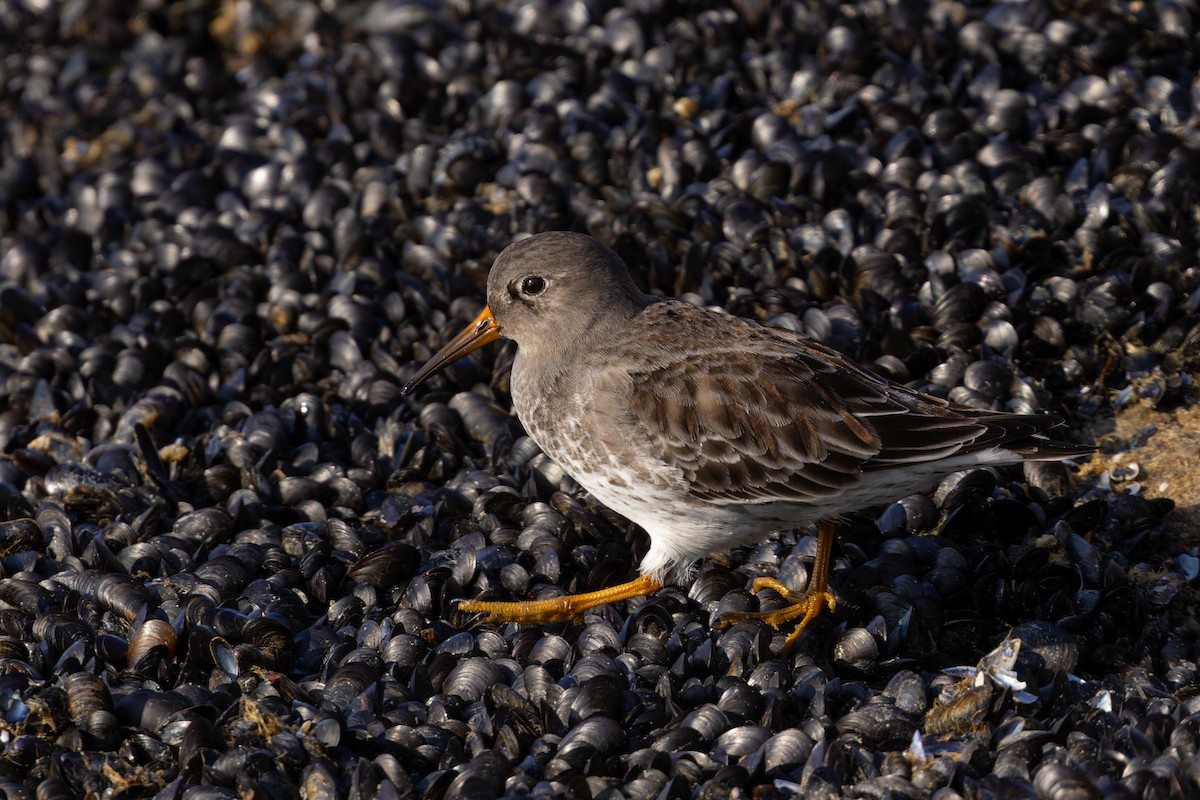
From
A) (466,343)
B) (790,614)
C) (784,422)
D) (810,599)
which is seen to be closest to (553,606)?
(790,614)

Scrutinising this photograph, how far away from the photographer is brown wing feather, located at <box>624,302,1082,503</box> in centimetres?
574

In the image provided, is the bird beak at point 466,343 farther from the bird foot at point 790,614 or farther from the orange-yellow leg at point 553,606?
the bird foot at point 790,614

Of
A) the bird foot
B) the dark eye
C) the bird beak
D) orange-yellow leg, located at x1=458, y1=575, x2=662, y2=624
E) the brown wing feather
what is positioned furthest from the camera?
the bird beak

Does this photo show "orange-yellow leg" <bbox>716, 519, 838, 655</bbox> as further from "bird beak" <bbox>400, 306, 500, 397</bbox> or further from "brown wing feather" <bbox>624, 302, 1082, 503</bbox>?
"bird beak" <bbox>400, 306, 500, 397</bbox>

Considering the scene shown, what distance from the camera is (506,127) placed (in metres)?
9.55

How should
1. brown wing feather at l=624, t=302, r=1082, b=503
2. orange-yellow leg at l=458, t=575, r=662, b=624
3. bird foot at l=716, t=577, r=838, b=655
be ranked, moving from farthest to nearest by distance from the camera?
1. orange-yellow leg at l=458, t=575, r=662, b=624
2. bird foot at l=716, t=577, r=838, b=655
3. brown wing feather at l=624, t=302, r=1082, b=503

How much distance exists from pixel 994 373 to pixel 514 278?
2884 mm

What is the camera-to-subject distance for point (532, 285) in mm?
6488

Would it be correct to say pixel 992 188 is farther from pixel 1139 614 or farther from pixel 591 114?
pixel 1139 614

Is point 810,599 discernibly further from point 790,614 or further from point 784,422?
point 784,422

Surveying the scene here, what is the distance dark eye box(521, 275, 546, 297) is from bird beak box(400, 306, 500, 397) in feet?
1.08

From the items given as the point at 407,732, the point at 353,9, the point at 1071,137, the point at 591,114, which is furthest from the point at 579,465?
the point at 353,9

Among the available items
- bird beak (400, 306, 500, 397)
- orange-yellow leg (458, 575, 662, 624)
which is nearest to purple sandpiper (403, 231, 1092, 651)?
orange-yellow leg (458, 575, 662, 624)

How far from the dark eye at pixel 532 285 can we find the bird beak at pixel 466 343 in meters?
0.33
